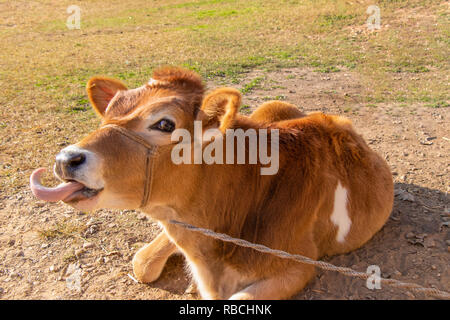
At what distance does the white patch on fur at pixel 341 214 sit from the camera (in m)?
3.83

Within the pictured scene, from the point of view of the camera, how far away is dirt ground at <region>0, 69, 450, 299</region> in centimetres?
→ 378

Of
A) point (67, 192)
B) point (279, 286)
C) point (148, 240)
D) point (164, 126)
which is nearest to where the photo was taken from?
point (67, 192)

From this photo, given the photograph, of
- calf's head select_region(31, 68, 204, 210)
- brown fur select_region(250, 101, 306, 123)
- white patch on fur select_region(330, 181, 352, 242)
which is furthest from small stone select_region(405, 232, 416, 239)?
calf's head select_region(31, 68, 204, 210)

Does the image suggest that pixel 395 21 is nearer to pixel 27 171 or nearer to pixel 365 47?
pixel 365 47

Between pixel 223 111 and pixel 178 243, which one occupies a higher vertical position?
pixel 223 111

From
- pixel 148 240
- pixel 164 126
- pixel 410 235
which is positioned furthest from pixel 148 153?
pixel 410 235

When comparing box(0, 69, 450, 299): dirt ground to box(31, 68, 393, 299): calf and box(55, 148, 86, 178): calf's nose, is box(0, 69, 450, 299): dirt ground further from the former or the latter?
box(55, 148, 86, 178): calf's nose

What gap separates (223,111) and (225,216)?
36.7 inches

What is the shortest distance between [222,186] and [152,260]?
1137 mm

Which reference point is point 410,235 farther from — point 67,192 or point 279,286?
point 67,192

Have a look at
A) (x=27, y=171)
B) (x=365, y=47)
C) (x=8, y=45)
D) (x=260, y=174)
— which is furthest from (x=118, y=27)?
(x=260, y=174)

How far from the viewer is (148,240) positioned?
4.64 metres

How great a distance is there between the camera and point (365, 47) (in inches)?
440

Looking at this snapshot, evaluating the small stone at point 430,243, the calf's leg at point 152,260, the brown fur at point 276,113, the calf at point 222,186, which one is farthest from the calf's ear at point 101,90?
the small stone at point 430,243
